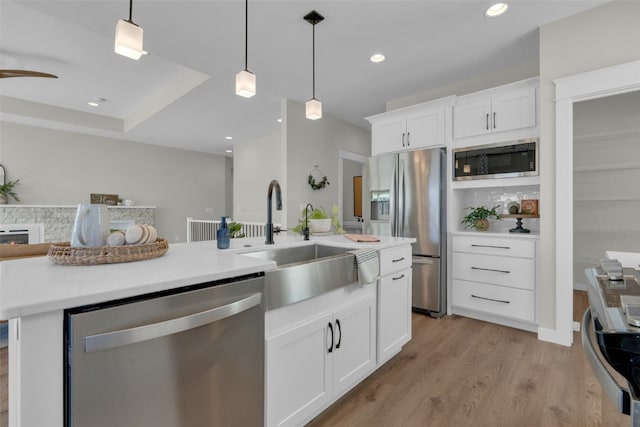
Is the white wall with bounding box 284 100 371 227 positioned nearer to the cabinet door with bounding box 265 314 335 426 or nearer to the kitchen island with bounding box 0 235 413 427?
the cabinet door with bounding box 265 314 335 426

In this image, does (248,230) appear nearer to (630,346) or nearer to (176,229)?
(176,229)

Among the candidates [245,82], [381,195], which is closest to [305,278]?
[245,82]

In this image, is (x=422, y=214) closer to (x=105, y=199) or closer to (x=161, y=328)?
(x=161, y=328)

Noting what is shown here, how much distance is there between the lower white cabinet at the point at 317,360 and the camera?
1289 mm

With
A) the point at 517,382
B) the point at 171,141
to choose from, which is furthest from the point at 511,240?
the point at 171,141

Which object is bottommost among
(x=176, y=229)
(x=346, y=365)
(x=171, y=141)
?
(x=346, y=365)

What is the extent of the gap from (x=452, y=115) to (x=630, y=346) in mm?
3191

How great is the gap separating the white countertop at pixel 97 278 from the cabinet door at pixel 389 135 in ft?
9.67

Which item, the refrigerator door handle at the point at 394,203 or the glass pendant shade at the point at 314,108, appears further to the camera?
the refrigerator door handle at the point at 394,203

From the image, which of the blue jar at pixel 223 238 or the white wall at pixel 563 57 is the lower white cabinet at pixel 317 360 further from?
the white wall at pixel 563 57

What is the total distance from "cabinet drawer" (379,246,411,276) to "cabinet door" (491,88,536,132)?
5.74 ft

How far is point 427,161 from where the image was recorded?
324cm

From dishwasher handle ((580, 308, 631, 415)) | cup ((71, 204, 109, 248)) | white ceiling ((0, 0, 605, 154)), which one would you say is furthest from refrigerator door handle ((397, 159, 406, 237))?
cup ((71, 204, 109, 248))

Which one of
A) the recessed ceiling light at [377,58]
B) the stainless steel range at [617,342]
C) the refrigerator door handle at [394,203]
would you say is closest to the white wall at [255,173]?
the refrigerator door handle at [394,203]
